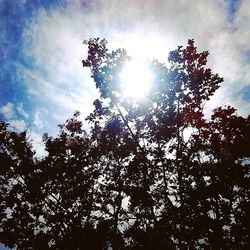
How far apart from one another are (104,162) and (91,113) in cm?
485

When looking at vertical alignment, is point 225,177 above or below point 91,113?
below

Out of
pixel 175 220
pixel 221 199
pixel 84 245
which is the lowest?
pixel 84 245

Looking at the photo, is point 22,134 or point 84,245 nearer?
point 84,245

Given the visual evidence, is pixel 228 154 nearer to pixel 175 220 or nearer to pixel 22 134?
pixel 175 220

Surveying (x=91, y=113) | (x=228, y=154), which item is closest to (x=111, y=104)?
(x=91, y=113)

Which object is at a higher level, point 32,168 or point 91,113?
point 91,113

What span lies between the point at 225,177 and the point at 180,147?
10.2 ft

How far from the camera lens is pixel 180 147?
53.1ft

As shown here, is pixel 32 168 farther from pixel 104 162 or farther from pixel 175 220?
pixel 175 220

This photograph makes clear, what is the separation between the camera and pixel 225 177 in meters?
15.3

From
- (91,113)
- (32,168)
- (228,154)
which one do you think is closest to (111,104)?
(91,113)

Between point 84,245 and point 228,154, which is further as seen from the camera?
point 228,154

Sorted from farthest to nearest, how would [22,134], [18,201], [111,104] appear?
[22,134] < [18,201] < [111,104]

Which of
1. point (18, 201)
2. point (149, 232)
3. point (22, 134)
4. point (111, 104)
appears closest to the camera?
point (149, 232)
